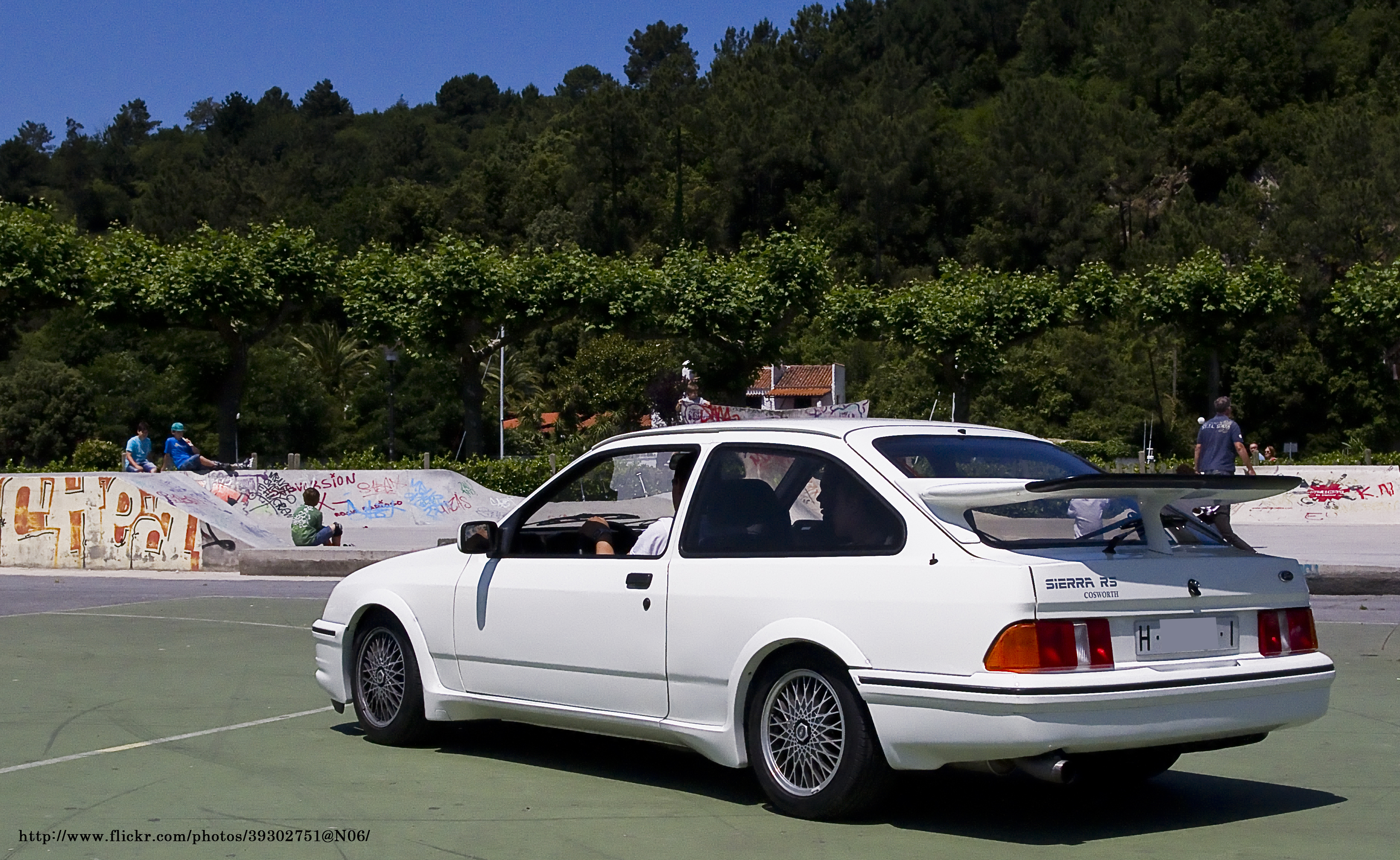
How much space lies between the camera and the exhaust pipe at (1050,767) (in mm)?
5086

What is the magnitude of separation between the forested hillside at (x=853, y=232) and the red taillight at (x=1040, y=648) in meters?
29.5

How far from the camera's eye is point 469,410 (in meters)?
34.1

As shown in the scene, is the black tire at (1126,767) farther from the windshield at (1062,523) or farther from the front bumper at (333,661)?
the front bumper at (333,661)

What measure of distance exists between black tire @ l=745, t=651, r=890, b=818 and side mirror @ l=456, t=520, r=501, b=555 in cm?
175

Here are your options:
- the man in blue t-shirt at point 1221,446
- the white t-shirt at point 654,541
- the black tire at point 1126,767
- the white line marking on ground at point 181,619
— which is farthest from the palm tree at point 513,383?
the black tire at point 1126,767

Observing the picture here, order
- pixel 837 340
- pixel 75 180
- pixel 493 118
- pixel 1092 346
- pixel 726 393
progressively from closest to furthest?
pixel 726 393 → pixel 837 340 → pixel 1092 346 → pixel 75 180 → pixel 493 118

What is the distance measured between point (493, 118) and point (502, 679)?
6129 inches

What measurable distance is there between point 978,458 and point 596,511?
2.67 meters

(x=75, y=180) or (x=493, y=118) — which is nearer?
(x=75, y=180)

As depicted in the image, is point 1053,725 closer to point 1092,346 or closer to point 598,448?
point 598,448

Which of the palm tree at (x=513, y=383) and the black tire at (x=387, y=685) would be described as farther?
the palm tree at (x=513, y=383)

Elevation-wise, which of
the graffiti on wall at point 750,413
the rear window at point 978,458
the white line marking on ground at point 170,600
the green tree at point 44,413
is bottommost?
the white line marking on ground at point 170,600

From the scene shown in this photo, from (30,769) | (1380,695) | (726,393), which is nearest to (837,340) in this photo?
(726,393)

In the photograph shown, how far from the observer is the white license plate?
5258 mm
